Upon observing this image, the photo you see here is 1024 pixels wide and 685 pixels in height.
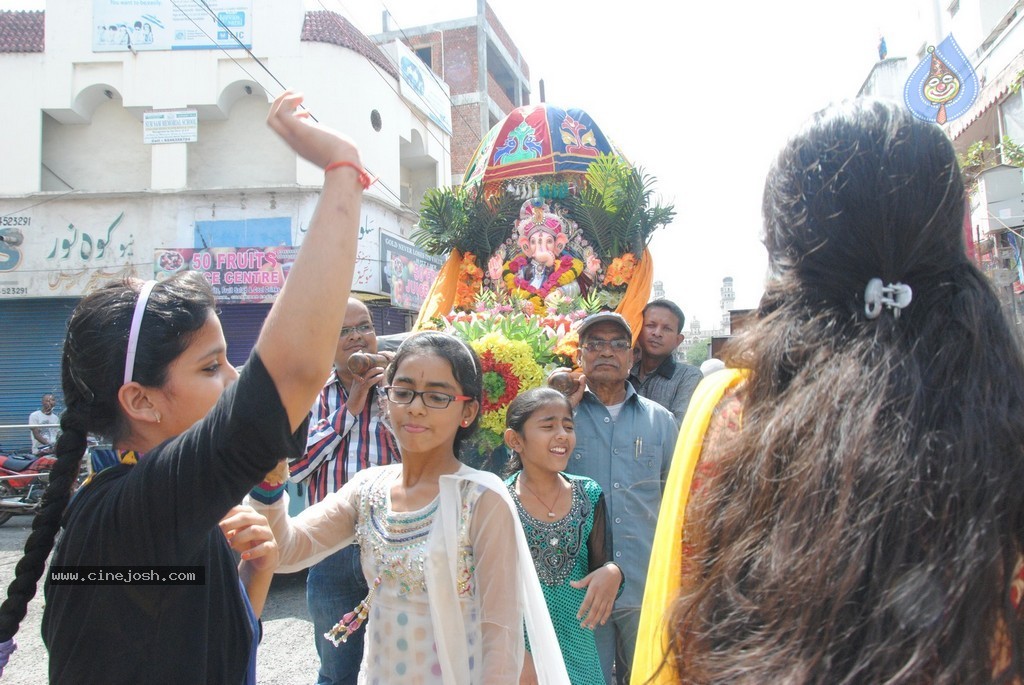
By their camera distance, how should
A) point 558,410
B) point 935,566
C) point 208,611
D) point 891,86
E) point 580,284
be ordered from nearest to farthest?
point 935,566 < point 208,611 < point 558,410 < point 580,284 < point 891,86

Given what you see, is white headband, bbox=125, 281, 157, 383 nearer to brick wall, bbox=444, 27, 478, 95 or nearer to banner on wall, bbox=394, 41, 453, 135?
banner on wall, bbox=394, 41, 453, 135

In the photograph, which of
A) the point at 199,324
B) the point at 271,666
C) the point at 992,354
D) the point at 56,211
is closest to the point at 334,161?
the point at 199,324

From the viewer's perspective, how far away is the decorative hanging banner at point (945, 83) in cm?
871

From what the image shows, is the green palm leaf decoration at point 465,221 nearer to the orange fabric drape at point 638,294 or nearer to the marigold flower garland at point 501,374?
the orange fabric drape at point 638,294

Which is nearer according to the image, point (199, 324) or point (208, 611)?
point (208, 611)

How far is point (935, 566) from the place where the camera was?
2.74 ft

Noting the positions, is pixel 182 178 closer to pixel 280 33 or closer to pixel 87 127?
pixel 87 127

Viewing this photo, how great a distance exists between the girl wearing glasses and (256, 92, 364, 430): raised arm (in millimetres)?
769

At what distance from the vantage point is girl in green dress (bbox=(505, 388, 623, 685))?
8.30 ft

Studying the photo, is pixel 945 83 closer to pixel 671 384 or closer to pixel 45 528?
pixel 671 384

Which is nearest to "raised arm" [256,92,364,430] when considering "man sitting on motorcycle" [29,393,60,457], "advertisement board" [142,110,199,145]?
"man sitting on motorcycle" [29,393,60,457]

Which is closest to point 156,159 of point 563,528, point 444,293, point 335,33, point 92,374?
point 335,33

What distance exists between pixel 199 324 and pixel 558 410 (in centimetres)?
173

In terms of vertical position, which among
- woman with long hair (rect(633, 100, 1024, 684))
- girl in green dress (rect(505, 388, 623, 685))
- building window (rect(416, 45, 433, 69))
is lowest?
girl in green dress (rect(505, 388, 623, 685))
